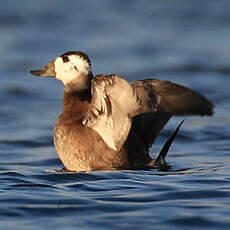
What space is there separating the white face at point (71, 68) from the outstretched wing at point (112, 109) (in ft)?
2.01

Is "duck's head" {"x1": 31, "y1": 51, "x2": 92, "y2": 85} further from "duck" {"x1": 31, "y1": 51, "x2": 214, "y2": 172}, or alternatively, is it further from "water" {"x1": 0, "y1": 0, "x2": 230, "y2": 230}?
"water" {"x1": 0, "y1": 0, "x2": 230, "y2": 230}

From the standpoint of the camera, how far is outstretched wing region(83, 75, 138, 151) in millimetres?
8586

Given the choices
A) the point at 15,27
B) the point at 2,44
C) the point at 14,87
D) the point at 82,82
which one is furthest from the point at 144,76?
the point at 82,82

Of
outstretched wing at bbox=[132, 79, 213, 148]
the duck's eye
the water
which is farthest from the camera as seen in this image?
the duck's eye

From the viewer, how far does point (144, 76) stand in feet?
56.9

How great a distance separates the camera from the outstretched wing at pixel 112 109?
859cm

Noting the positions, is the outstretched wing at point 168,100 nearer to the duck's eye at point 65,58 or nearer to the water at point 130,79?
the water at point 130,79

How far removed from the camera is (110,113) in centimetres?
903

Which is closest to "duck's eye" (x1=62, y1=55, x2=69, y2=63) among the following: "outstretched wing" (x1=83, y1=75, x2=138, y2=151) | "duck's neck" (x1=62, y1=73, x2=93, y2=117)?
"duck's neck" (x1=62, y1=73, x2=93, y2=117)

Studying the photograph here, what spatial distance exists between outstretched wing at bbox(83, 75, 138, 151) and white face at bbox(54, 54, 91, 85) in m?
0.61

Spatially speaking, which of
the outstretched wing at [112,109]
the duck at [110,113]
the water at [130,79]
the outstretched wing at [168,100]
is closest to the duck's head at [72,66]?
the duck at [110,113]

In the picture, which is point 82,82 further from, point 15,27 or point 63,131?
point 15,27

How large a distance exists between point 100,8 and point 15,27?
2.86m

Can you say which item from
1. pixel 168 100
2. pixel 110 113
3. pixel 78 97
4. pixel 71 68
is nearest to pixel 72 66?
pixel 71 68
